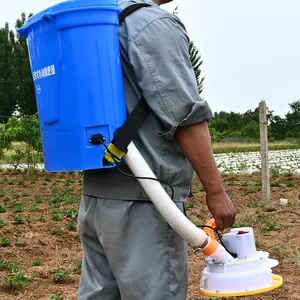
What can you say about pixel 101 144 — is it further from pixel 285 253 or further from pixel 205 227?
pixel 285 253

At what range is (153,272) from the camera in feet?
6.67

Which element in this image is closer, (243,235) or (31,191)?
(243,235)

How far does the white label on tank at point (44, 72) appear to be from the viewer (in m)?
2.05

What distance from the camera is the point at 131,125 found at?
2025 mm

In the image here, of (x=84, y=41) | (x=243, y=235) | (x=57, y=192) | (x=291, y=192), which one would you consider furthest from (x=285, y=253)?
(x=57, y=192)

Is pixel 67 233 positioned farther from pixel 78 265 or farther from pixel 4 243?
pixel 78 265

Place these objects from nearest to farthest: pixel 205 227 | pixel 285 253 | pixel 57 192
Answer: pixel 205 227, pixel 285 253, pixel 57 192

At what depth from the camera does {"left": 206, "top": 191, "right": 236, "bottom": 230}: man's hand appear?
6.77 ft

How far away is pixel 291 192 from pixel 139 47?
7267 millimetres

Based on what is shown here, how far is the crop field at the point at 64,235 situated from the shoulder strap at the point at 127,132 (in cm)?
202

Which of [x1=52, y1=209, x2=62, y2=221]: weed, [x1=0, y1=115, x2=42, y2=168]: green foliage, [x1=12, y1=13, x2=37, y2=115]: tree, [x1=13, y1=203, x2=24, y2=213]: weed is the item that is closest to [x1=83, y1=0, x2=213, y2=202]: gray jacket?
[x1=52, y1=209, x2=62, y2=221]: weed

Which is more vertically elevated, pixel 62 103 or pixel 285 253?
pixel 62 103

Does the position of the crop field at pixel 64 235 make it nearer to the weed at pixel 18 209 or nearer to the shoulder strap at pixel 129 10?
the weed at pixel 18 209

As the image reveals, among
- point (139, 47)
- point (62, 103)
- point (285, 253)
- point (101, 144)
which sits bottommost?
point (285, 253)
